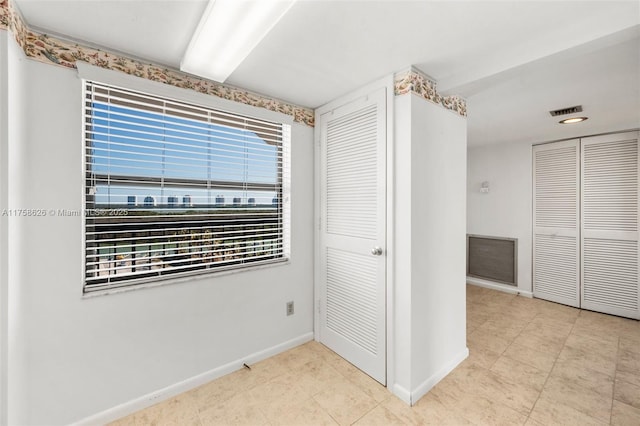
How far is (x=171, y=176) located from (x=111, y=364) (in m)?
1.24

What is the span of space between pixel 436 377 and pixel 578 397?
0.93 metres

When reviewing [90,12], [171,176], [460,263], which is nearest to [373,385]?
[460,263]

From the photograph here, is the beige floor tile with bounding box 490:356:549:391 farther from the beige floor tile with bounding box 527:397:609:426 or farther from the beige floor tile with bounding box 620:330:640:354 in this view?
the beige floor tile with bounding box 620:330:640:354

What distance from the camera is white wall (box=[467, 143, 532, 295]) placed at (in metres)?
3.94

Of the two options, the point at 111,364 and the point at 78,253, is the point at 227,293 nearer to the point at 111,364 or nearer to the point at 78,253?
the point at 111,364

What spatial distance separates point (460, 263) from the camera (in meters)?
2.31

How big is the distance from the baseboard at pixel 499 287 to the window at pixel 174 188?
3653 millimetres

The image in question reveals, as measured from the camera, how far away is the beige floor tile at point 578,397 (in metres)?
1.78

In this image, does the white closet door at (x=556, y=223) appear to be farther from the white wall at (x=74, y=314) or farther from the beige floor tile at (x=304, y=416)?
the white wall at (x=74, y=314)

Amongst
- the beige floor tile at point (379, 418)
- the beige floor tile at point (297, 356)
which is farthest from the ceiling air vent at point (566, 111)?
the beige floor tile at point (297, 356)

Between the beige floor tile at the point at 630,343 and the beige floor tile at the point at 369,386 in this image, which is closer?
the beige floor tile at the point at 369,386

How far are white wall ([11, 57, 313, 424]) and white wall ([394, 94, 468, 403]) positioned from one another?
1348mm

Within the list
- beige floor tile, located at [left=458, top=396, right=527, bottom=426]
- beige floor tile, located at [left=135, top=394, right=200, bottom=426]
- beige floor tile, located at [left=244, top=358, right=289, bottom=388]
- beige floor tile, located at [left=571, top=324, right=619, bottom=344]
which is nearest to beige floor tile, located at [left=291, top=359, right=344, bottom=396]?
beige floor tile, located at [left=244, top=358, right=289, bottom=388]

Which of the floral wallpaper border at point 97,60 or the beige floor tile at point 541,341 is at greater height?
the floral wallpaper border at point 97,60
